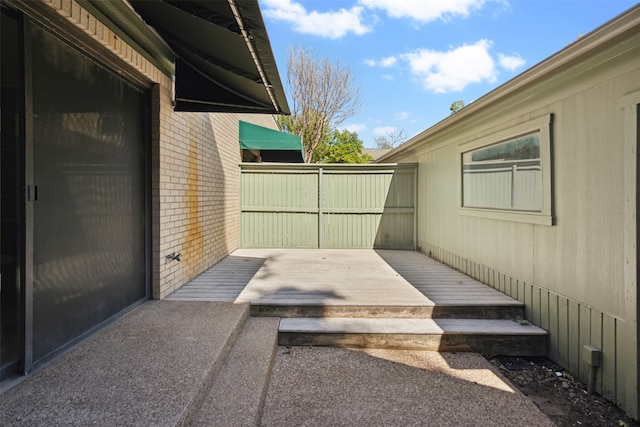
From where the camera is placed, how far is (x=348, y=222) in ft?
26.0

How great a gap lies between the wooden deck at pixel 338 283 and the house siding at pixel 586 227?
0.58 meters

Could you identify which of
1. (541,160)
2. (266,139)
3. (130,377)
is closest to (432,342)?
(541,160)

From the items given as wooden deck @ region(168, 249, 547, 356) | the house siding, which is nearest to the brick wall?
wooden deck @ region(168, 249, 547, 356)

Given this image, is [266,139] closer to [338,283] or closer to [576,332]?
[338,283]

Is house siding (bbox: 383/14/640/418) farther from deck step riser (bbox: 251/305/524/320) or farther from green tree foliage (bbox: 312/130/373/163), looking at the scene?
green tree foliage (bbox: 312/130/373/163)

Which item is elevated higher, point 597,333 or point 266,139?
point 266,139

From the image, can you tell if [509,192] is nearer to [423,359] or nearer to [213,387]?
[423,359]

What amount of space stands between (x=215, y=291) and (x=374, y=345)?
1981 millimetres

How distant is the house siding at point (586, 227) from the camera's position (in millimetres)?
2537

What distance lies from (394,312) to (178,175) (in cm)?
302

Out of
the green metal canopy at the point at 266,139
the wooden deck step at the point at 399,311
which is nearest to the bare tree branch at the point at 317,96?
the green metal canopy at the point at 266,139

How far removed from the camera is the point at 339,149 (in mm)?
19891

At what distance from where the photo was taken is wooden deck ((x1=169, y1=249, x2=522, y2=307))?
3902mm

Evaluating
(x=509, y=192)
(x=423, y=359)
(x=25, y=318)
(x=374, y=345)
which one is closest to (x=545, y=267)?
(x=509, y=192)
